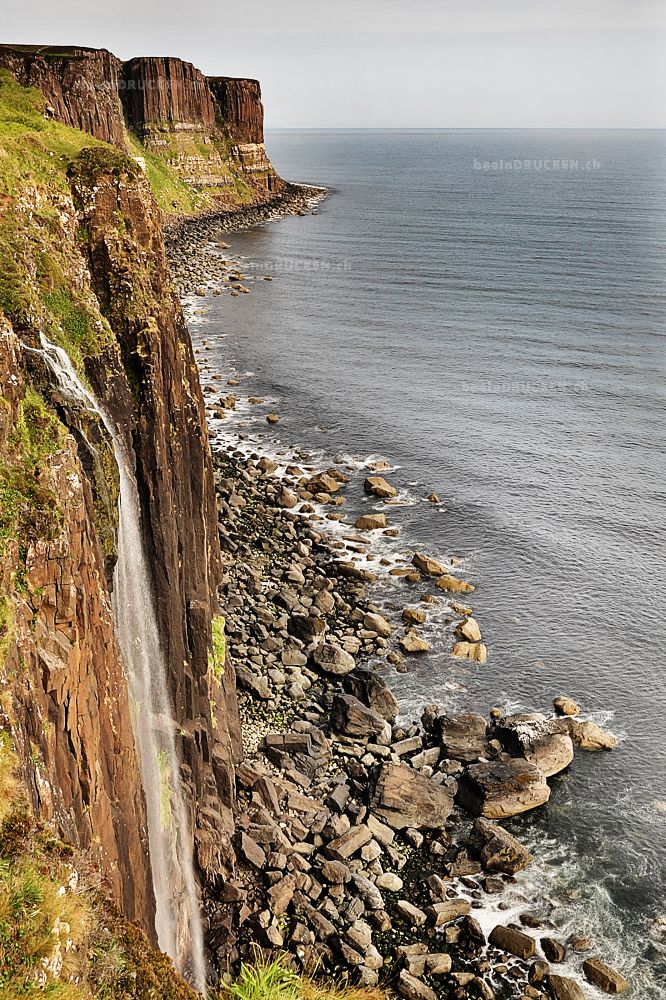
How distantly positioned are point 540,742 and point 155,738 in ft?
50.1

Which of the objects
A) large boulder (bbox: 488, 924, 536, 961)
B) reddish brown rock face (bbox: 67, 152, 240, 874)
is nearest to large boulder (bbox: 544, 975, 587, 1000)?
large boulder (bbox: 488, 924, 536, 961)

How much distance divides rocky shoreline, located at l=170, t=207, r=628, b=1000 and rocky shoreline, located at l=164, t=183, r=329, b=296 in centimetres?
5363

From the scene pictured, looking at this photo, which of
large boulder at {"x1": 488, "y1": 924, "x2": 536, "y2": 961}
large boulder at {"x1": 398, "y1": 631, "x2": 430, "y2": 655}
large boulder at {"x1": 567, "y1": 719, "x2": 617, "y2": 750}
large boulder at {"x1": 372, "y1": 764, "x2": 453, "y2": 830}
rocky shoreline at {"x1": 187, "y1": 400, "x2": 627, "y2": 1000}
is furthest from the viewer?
large boulder at {"x1": 398, "y1": 631, "x2": 430, "y2": 655}

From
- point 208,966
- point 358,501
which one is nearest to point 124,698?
point 208,966

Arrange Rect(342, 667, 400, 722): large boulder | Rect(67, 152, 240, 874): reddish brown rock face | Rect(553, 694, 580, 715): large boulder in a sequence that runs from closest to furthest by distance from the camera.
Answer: Rect(67, 152, 240, 874): reddish brown rock face
Rect(342, 667, 400, 722): large boulder
Rect(553, 694, 580, 715): large boulder

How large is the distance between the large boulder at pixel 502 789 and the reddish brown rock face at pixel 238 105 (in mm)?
137053

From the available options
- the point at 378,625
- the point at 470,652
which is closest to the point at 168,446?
the point at 378,625

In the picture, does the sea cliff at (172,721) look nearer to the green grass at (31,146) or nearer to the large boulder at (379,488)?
the green grass at (31,146)

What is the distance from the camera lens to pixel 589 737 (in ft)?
97.8

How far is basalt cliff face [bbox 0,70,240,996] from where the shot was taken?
1252 cm

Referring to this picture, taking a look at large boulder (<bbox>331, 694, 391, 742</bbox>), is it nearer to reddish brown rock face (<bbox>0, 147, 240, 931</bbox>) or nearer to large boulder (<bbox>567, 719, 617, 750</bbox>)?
reddish brown rock face (<bbox>0, 147, 240, 931</bbox>)

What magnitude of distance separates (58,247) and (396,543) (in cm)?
2806

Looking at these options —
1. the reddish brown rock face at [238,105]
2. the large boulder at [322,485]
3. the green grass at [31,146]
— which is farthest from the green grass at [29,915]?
the reddish brown rock face at [238,105]

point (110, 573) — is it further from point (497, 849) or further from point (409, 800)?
point (497, 849)
